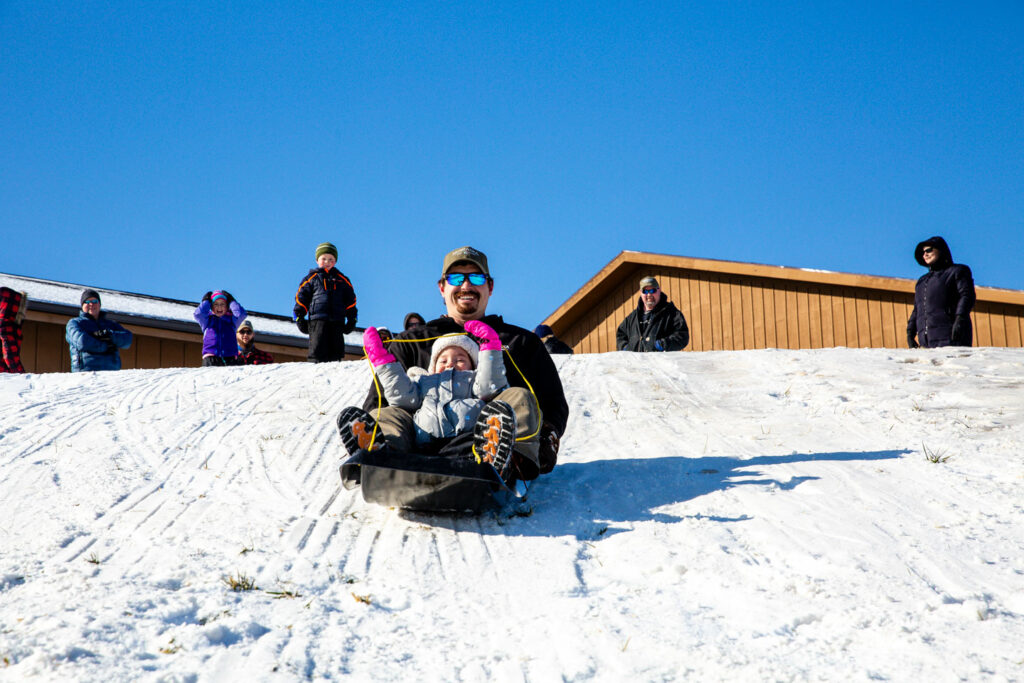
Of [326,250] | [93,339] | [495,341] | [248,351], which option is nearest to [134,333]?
[248,351]

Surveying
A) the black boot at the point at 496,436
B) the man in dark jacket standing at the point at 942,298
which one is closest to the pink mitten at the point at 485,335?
the black boot at the point at 496,436

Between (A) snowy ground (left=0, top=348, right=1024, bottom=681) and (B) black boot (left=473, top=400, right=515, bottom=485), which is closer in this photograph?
(A) snowy ground (left=0, top=348, right=1024, bottom=681)

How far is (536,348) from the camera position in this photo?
178 inches

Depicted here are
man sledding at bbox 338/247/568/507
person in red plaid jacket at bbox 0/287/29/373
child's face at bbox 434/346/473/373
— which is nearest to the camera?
man sledding at bbox 338/247/568/507

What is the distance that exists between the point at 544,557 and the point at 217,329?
8257 millimetres

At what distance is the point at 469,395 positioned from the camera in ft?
13.7

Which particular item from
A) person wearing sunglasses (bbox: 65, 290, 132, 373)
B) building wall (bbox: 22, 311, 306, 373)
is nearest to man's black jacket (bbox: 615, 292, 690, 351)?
person wearing sunglasses (bbox: 65, 290, 132, 373)

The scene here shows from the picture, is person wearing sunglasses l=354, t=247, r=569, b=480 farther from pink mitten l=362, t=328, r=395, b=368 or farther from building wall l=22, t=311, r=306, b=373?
building wall l=22, t=311, r=306, b=373

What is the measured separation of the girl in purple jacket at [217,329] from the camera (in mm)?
10648

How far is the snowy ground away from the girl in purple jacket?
452cm

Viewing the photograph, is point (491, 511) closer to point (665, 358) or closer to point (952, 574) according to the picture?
point (952, 574)

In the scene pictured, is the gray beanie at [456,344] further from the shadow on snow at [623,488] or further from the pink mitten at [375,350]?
the shadow on snow at [623,488]

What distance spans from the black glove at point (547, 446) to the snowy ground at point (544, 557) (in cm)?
19

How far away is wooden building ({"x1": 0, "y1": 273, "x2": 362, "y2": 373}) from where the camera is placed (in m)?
14.0
